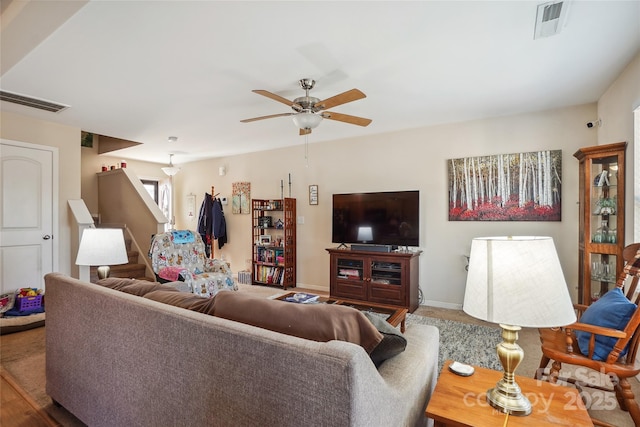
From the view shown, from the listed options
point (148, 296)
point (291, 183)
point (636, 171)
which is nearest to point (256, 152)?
point (291, 183)

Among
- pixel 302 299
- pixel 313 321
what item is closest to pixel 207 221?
pixel 302 299

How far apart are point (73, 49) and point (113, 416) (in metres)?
2.35

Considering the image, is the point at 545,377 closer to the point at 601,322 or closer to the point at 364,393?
the point at 601,322

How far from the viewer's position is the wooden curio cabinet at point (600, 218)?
2479 millimetres

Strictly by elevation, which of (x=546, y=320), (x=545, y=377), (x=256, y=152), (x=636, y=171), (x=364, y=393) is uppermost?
(x=256, y=152)

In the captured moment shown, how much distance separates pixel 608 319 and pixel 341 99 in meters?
2.16

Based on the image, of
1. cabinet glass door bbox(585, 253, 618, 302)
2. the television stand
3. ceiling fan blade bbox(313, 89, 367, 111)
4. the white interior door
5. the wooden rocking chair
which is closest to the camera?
the wooden rocking chair

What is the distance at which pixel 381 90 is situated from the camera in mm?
2822

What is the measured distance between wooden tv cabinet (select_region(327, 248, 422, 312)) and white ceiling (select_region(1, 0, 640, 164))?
174 centimetres

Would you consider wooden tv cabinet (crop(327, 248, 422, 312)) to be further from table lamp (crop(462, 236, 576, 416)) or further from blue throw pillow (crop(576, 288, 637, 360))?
table lamp (crop(462, 236, 576, 416))

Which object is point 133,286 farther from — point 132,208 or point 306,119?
point 132,208

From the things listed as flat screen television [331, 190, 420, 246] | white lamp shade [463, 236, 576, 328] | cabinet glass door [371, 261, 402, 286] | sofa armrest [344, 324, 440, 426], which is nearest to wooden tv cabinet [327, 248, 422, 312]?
cabinet glass door [371, 261, 402, 286]

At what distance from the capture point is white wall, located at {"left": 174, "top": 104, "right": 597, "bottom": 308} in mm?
3264

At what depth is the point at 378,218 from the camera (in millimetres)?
4051
